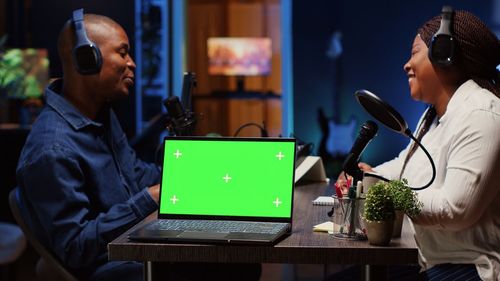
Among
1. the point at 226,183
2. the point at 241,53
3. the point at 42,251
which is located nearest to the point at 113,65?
the point at 42,251

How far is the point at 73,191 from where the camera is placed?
7.72 ft

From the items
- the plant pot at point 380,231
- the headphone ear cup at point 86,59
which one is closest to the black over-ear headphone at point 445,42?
the plant pot at point 380,231

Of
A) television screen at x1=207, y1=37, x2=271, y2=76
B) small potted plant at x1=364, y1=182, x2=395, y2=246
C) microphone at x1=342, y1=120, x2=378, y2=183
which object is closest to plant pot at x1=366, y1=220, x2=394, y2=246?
small potted plant at x1=364, y1=182, x2=395, y2=246

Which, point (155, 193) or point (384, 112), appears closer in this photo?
point (384, 112)

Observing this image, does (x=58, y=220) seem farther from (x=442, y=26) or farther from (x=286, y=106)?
(x=286, y=106)

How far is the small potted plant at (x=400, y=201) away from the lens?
189 centimetres

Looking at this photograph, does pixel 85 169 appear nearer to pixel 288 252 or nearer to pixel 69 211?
pixel 69 211

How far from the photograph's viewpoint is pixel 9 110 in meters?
6.56

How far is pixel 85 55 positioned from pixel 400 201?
1216 millimetres

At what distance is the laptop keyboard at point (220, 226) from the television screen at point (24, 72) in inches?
162

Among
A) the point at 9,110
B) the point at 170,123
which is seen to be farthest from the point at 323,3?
the point at 170,123

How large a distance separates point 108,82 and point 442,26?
45.9 inches

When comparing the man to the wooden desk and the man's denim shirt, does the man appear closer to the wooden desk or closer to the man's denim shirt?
the man's denim shirt

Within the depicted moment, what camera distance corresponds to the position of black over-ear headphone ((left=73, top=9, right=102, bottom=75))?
257 cm
